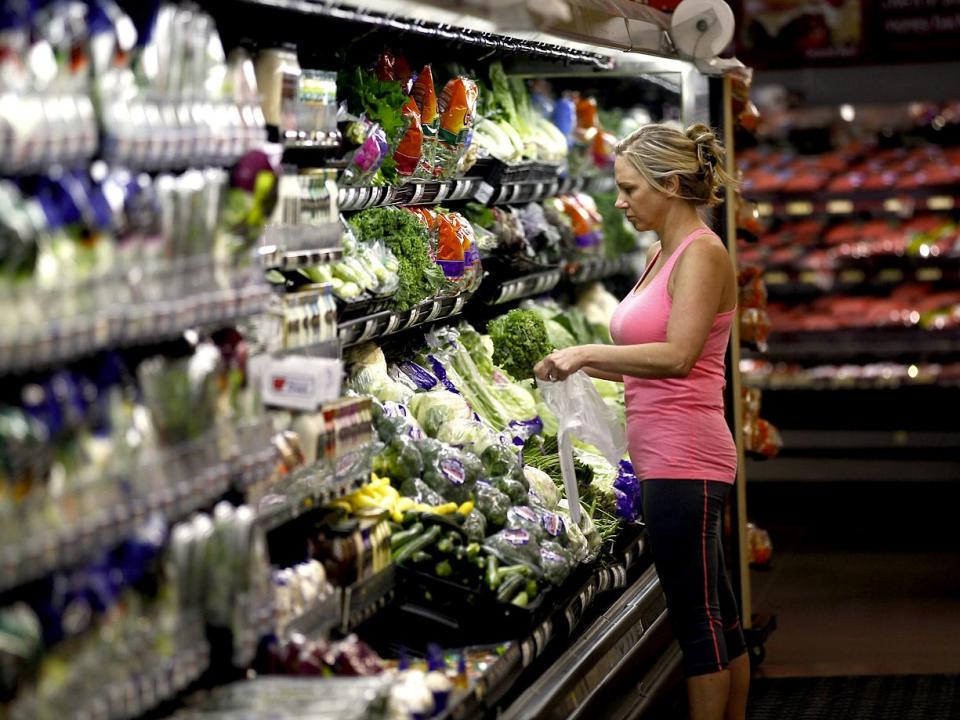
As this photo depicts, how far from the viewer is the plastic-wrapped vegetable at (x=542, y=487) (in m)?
4.85

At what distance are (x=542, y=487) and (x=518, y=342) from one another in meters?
1.07

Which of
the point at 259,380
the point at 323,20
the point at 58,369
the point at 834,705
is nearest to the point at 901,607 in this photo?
the point at 834,705

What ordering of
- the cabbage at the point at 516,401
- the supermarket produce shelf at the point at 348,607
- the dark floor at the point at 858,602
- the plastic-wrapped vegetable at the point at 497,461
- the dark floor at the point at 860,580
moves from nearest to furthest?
the supermarket produce shelf at the point at 348,607
the plastic-wrapped vegetable at the point at 497,461
the cabbage at the point at 516,401
the dark floor at the point at 858,602
the dark floor at the point at 860,580

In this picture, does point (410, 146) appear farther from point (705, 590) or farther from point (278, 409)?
point (278, 409)

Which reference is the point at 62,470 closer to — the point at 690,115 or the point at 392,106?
the point at 392,106

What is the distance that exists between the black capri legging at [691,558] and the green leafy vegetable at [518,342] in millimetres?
1670

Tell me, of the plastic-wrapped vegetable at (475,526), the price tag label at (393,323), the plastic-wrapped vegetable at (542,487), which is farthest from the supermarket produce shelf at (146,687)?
A: the plastic-wrapped vegetable at (542,487)

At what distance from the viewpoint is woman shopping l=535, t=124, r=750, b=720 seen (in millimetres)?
4137

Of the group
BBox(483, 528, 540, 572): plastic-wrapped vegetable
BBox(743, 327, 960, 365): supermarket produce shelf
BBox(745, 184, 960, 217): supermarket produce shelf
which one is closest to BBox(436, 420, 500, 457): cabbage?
BBox(483, 528, 540, 572): plastic-wrapped vegetable

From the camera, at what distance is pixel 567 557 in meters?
4.36

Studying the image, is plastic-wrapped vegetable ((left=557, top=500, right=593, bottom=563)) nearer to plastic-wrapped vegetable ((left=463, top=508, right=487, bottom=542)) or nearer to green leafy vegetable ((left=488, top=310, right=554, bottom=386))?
plastic-wrapped vegetable ((left=463, top=508, right=487, bottom=542))

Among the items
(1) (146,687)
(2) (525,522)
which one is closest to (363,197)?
(2) (525,522)

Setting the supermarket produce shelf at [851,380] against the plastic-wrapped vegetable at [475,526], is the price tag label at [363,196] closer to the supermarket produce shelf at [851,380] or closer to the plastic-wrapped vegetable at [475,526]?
the plastic-wrapped vegetable at [475,526]

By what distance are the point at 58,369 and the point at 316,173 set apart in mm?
1237
